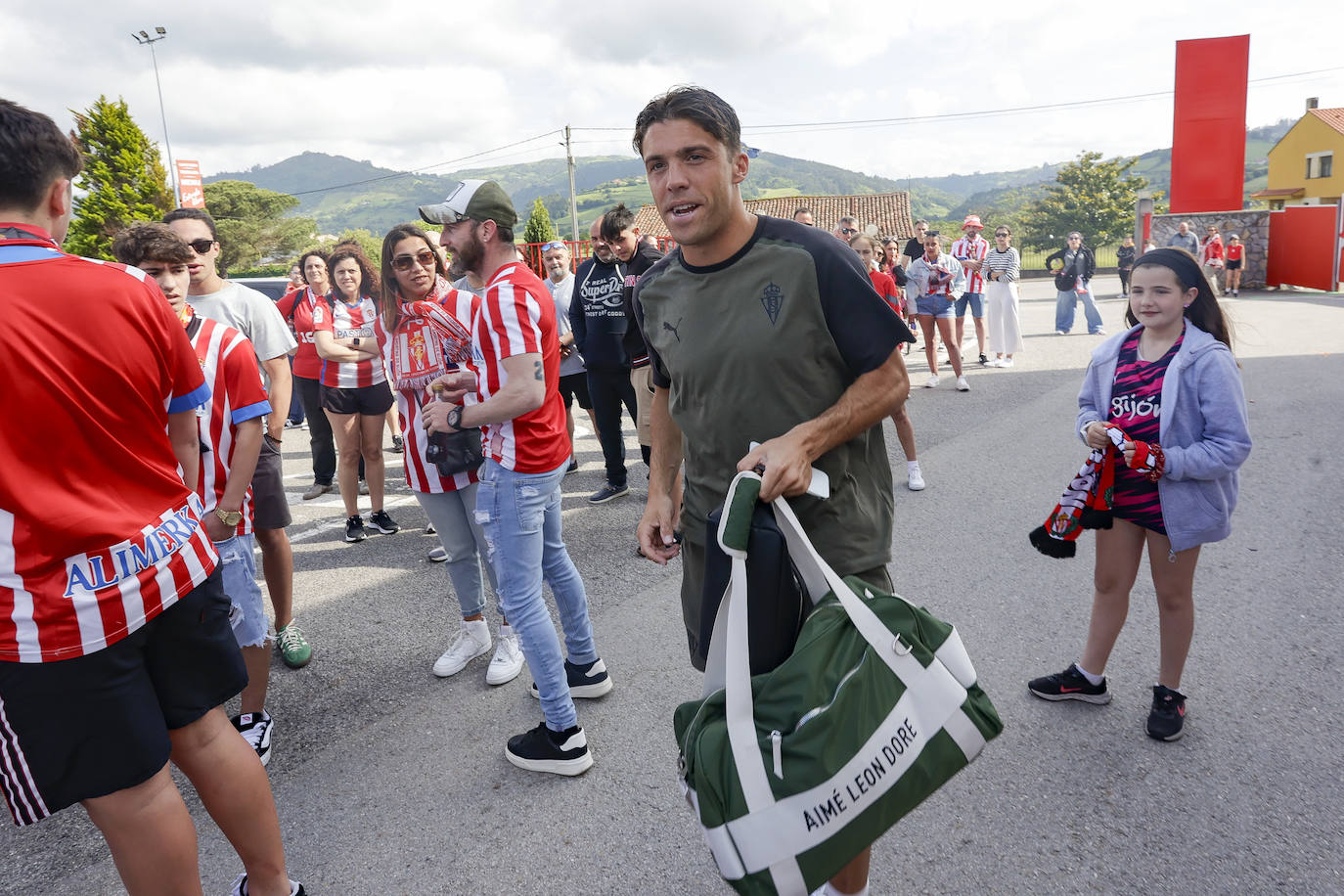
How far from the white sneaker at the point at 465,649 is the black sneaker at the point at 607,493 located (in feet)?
7.97

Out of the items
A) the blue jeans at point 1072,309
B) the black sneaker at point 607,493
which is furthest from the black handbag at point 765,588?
the blue jeans at point 1072,309

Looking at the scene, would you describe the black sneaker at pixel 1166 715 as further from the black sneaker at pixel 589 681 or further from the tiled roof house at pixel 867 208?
the tiled roof house at pixel 867 208

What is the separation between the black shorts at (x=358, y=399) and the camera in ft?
18.9

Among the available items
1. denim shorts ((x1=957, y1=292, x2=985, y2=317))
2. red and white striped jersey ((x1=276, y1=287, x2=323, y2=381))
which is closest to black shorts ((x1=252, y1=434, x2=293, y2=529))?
red and white striped jersey ((x1=276, y1=287, x2=323, y2=381))

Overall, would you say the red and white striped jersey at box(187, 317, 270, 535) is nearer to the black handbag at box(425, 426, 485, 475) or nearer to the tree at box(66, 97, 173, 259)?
the black handbag at box(425, 426, 485, 475)

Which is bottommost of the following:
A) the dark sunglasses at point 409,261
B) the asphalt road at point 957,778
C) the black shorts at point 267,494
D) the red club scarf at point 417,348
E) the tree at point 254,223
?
the asphalt road at point 957,778

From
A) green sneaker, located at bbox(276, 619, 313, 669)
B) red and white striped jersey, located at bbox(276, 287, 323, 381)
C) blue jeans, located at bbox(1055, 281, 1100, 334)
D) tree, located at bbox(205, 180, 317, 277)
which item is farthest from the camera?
tree, located at bbox(205, 180, 317, 277)

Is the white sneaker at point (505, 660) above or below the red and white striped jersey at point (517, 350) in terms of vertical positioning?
below

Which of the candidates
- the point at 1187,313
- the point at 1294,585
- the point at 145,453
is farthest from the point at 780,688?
the point at 1294,585

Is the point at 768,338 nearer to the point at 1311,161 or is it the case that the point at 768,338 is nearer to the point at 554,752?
the point at 554,752

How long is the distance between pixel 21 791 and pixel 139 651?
0.35 meters

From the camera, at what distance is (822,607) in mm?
1654

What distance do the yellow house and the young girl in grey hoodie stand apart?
53629mm

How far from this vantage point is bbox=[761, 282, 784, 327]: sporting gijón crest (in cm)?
194
